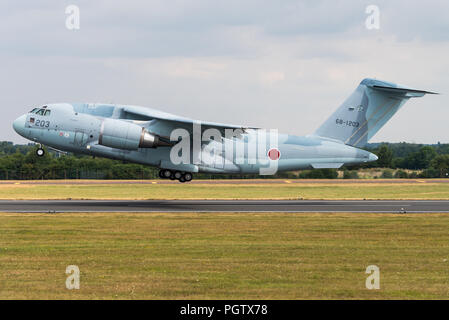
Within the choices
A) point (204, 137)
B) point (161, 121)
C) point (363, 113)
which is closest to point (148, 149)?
point (161, 121)

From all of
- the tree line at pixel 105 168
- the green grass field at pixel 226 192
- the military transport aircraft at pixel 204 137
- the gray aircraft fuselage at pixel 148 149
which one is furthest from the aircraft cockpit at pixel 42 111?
the tree line at pixel 105 168

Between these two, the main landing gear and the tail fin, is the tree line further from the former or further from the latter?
the tail fin

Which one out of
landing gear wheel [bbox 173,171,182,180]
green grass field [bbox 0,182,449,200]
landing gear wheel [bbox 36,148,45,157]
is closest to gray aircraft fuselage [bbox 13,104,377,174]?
landing gear wheel [bbox 173,171,182,180]

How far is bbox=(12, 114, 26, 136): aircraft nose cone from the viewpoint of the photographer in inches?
1195

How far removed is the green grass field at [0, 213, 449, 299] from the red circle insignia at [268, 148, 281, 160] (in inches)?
299

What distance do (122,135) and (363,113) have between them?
12.8 m

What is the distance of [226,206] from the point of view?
31031 millimetres

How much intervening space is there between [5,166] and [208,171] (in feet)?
125

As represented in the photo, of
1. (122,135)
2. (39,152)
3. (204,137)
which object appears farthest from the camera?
(39,152)

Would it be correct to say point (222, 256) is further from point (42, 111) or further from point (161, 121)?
point (42, 111)

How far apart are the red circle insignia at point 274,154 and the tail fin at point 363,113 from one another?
2.70 meters

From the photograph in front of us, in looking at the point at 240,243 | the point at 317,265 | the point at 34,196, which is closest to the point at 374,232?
the point at 240,243

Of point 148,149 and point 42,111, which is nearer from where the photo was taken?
point 42,111
